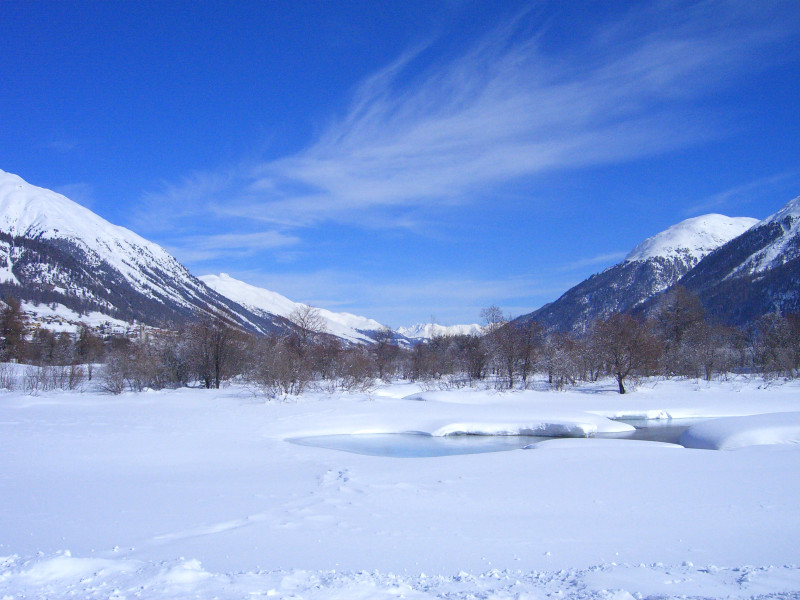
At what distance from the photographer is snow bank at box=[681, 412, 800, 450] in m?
19.8

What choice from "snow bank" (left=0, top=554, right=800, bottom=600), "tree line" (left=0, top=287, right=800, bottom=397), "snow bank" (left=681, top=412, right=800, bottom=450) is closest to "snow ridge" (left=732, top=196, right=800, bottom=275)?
"tree line" (left=0, top=287, right=800, bottom=397)

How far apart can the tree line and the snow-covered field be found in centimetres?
1908

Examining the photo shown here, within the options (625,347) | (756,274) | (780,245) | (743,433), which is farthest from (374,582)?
(780,245)

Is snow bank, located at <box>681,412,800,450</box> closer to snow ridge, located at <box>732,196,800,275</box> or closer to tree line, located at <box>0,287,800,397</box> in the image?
tree line, located at <box>0,287,800,397</box>

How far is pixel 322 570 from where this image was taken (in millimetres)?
7285

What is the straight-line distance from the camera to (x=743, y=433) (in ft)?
67.4

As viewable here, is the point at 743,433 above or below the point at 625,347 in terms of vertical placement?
below

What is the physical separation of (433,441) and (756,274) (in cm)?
13565

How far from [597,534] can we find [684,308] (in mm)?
56257

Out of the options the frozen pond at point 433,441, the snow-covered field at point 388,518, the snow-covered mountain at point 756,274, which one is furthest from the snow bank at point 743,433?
the snow-covered mountain at point 756,274

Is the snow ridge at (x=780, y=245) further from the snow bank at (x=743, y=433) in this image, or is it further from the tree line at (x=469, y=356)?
the snow bank at (x=743, y=433)

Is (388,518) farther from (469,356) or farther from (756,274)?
(756,274)

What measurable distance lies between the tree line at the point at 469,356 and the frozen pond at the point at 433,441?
39.6 ft

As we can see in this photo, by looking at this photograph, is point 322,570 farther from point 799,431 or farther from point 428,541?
point 799,431
